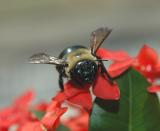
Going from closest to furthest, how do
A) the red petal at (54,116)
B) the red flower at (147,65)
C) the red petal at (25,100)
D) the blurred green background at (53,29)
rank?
the red petal at (54,116) → the red flower at (147,65) → the red petal at (25,100) → the blurred green background at (53,29)

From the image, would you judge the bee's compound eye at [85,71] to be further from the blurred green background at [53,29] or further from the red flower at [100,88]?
the blurred green background at [53,29]

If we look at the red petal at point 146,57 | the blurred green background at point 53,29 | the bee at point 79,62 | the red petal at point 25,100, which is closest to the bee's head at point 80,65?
the bee at point 79,62

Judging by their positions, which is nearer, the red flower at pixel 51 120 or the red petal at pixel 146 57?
the red flower at pixel 51 120

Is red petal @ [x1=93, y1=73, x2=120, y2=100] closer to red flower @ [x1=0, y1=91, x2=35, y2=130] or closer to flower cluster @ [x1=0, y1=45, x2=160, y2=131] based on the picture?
flower cluster @ [x1=0, y1=45, x2=160, y2=131]

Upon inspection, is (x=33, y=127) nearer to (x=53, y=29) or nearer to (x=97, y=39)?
(x=97, y=39)

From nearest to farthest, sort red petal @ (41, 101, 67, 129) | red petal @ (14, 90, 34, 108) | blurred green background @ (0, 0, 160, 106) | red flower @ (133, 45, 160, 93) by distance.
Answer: red petal @ (41, 101, 67, 129) → red flower @ (133, 45, 160, 93) → red petal @ (14, 90, 34, 108) → blurred green background @ (0, 0, 160, 106)

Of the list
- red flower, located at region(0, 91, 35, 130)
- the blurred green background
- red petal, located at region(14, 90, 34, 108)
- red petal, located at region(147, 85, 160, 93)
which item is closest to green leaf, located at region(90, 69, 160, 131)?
red petal, located at region(147, 85, 160, 93)

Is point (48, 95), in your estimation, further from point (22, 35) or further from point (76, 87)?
point (76, 87)
